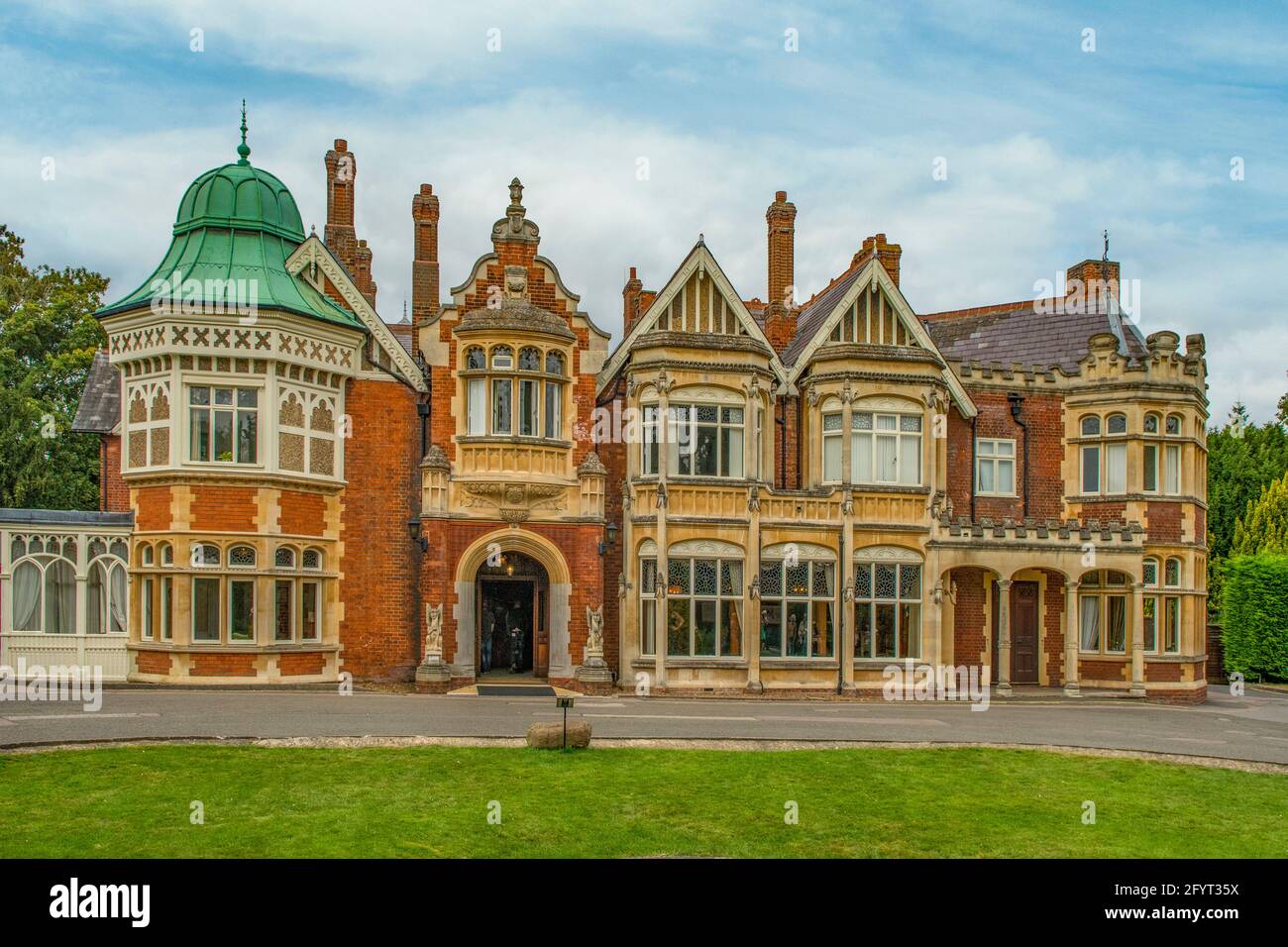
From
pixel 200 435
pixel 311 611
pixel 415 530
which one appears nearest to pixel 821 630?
pixel 415 530

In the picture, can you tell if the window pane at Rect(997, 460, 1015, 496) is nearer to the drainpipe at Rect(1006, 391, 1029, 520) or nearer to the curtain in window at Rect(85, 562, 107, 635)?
the drainpipe at Rect(1006, 391, 1029, 520)

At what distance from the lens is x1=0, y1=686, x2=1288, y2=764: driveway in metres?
17.1

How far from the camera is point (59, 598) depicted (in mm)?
24078

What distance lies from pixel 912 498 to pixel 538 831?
58.8 ft

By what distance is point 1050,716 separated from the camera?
23.2 m

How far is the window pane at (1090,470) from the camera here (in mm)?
29688

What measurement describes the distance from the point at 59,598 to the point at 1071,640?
913 inches

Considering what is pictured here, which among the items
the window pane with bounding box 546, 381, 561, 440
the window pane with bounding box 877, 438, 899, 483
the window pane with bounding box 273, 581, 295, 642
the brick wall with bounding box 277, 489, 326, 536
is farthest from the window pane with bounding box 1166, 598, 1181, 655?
the window pane with bounding box 273, 581, 295, 642

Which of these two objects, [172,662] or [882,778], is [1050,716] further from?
[172,662]

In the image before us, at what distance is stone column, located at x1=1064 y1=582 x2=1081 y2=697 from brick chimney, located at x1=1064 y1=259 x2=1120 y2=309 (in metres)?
9.08

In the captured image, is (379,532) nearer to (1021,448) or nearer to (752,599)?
(752,599)

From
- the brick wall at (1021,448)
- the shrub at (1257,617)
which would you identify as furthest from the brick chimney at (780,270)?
the shrub at (1257,617)

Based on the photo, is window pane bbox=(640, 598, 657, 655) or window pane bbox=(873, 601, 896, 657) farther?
window pane bbox=(873, 601, 896, 657)

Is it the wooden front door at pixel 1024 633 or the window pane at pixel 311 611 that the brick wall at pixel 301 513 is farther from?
the wooden front door at pixel 1024 633
